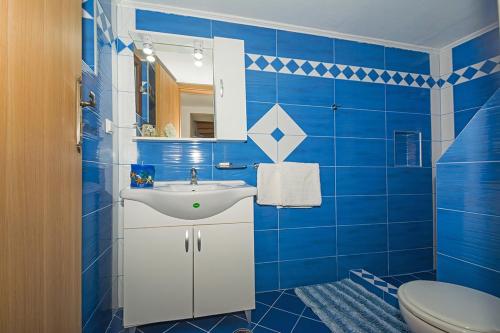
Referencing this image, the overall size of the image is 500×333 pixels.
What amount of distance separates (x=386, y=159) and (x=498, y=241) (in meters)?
1.09

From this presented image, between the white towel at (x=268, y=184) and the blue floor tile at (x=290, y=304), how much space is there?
2.26ft

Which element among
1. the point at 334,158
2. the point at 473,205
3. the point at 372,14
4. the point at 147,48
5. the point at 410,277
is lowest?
the point at 410,277

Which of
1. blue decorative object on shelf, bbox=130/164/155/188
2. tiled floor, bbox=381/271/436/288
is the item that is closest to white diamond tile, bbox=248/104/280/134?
blue decorative object on shelf, bbox=130/164/155/188

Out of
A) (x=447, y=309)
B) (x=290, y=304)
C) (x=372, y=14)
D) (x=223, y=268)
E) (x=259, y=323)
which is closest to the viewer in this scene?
(x=447, y=309)

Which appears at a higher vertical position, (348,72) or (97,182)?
(348,72)

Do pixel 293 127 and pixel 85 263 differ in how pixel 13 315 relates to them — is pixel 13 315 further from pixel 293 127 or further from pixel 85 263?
pixel 293 127

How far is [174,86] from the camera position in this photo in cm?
178

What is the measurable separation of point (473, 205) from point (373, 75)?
1355 millimetres

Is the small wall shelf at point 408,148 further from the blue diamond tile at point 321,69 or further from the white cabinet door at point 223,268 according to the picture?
the white cabinet door at point 223,268

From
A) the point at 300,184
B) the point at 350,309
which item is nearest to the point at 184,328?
the point at 350,309

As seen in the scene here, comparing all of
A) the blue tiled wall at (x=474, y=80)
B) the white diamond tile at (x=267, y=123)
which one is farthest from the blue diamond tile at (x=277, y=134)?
the blue tiled wall at (x=474, y=80)

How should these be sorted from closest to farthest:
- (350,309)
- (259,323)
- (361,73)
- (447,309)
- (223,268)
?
(447,309)
(223,268)
(259,323)
(350,309)
(361,73)

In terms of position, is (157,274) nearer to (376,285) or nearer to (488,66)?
(376,285)

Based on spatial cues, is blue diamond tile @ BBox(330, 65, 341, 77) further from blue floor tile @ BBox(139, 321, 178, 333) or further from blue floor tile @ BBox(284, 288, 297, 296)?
blue floor tile @ BBox(139, 321, 178, 333)
